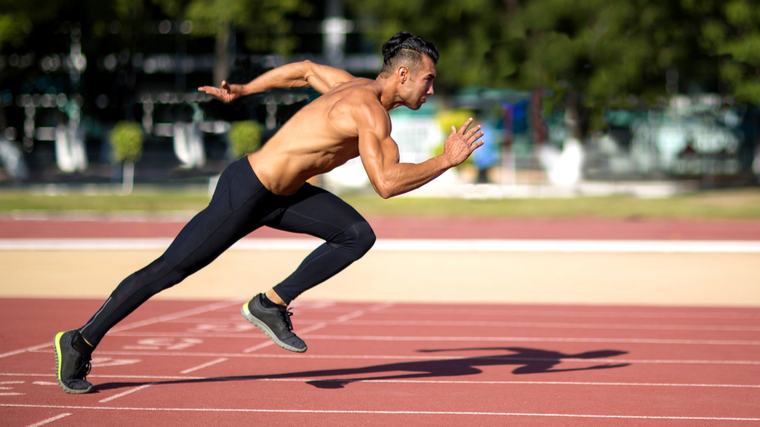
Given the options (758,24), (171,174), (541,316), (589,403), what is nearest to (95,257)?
(541,316)

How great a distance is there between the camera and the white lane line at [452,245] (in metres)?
14.8

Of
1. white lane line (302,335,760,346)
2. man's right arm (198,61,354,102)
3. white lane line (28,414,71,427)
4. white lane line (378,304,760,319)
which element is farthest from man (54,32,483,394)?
white lane line (378,304,760,319)

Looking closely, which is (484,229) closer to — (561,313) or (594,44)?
(561,313)

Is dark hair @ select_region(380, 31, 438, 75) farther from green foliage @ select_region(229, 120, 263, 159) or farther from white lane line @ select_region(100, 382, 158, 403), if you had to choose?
green foliage @ select_region(229, 120, 263, 159)

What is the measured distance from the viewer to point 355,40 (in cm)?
4709

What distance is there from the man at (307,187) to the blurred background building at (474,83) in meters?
20.1

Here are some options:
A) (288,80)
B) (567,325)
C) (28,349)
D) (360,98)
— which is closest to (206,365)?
(28,349)

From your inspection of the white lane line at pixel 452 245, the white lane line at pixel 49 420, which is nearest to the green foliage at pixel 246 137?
the white lane line at pixel 452 245

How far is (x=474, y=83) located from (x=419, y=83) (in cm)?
2659

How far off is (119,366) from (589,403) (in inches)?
125

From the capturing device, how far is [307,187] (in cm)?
531

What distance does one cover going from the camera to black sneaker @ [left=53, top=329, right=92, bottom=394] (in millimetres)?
5113

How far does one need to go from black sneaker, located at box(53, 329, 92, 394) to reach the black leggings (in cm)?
11

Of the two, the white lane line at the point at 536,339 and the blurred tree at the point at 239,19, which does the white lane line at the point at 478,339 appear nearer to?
the white lane line at the point at 536,339
